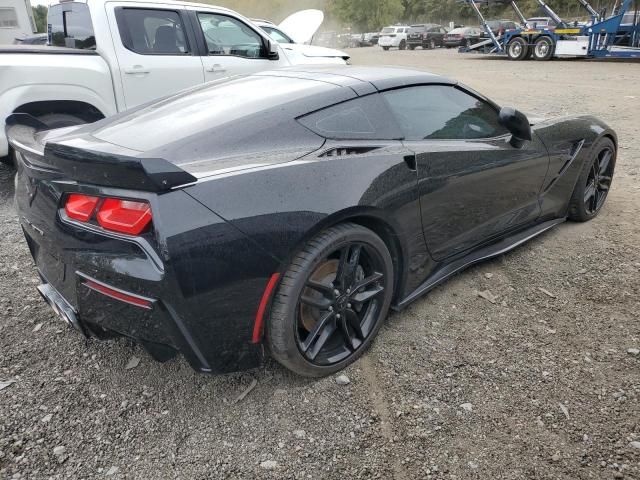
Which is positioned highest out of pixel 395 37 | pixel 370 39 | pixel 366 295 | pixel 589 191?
pixel 366 295

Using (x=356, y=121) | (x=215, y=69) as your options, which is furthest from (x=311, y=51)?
(x=356, y=121)

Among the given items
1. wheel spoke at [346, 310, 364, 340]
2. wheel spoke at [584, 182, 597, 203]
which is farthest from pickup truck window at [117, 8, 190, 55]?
wheel spoke at [584, 182, 597, 203]

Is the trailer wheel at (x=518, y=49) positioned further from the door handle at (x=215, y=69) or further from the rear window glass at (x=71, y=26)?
the rear window glass at (x=71, y=26)

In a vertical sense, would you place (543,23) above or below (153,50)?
below

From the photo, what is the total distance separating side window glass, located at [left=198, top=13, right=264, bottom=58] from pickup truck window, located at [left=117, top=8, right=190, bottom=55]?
0.33m

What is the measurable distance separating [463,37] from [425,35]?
3.63 m

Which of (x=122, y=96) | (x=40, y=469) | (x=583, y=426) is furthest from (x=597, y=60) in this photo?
(x=40, y=469)

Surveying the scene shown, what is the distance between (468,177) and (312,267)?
128cm

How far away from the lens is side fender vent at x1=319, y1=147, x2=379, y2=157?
240cm

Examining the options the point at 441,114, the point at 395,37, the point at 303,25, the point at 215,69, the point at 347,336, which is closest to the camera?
the point at 347,336

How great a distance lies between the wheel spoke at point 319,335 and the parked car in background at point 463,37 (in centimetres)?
3543

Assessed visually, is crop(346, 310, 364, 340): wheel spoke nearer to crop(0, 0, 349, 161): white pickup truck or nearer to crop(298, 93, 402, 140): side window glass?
crop(298, 93, 402, 140): side window glass

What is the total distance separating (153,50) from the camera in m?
5.77

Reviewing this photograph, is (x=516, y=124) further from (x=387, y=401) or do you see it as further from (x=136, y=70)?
(x=136, y=70)
